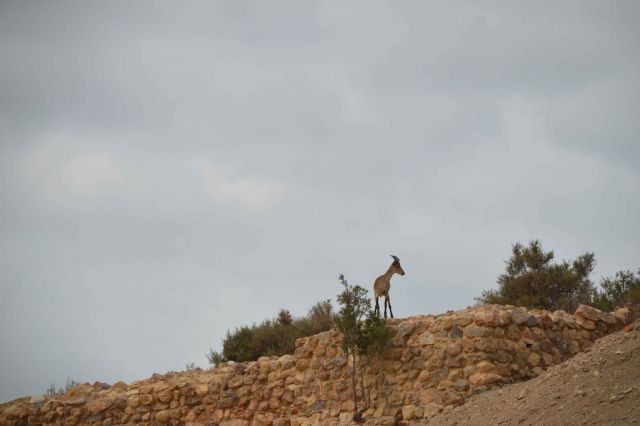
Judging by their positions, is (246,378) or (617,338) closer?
(617,338)

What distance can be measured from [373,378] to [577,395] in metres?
3.97

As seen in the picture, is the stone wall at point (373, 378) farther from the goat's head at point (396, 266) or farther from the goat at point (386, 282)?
the goat's head at point (396, 266)

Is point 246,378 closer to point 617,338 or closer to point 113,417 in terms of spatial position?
point 113,417

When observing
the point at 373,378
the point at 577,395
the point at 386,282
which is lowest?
the point at 577,395

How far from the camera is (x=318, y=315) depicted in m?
19.5

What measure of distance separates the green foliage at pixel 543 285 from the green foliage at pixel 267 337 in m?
4.97

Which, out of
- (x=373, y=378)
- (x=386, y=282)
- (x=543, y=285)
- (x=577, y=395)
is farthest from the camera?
(x=543, y=285)

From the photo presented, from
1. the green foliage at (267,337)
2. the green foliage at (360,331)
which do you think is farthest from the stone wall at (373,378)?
the green foliage at (267,337)

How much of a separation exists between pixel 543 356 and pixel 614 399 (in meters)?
2.79

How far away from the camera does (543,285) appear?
17.1m

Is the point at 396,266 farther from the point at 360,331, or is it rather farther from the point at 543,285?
the point at 543,285

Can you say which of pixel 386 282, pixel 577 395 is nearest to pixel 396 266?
pixel 386 282

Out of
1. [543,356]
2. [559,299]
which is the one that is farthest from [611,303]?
[543,356]

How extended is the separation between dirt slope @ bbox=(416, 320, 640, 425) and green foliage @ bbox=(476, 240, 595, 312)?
658 cm
